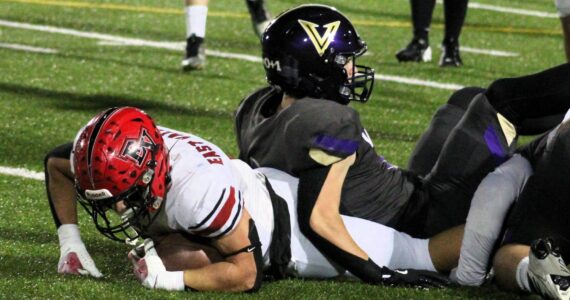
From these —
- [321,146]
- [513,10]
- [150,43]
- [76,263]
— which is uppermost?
[321,146]

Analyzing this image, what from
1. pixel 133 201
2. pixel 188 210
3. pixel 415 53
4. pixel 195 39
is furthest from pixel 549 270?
pixel 415 53

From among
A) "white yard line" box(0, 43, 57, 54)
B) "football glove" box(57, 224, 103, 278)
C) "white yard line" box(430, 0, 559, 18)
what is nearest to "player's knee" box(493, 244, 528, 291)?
"football glove" box(57, 224, 103, 278)

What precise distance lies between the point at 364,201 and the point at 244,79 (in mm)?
3609

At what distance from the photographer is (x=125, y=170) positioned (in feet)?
10.7

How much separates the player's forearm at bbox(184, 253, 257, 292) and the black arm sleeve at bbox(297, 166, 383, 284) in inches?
9.2

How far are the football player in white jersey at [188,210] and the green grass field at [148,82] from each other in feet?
0.23

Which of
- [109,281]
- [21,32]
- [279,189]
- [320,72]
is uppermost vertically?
[320,72]

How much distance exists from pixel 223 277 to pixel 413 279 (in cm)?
56

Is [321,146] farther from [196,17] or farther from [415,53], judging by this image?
[415,53]

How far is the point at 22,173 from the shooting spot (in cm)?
498

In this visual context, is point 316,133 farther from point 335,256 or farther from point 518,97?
point 518,97

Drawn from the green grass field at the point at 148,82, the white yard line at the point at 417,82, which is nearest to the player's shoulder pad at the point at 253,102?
the green grass field at the point at 148,82

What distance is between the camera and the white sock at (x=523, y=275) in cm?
341

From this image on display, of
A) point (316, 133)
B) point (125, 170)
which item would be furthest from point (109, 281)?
point (316, 133)
